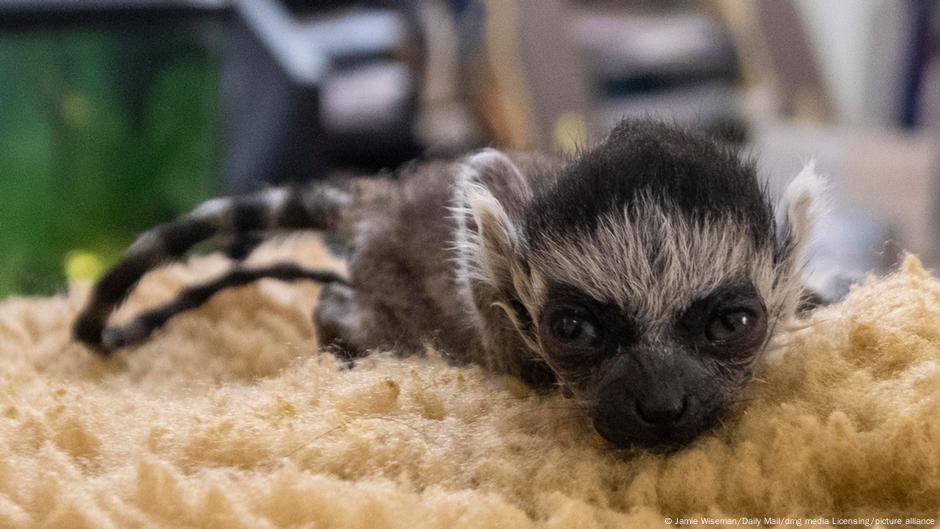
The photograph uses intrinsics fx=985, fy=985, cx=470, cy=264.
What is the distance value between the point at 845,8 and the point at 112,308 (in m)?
4.16

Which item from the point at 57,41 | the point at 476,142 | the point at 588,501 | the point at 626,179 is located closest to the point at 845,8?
the point at 476,142

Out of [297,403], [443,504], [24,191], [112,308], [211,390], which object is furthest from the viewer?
[24,191]

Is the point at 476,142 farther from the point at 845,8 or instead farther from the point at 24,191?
the point at 845,8

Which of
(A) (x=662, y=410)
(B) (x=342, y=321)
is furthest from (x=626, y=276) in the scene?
(B) (x=342, y=321)

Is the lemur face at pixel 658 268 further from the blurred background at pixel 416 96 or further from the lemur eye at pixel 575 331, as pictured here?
the blurred background at pixel 416 96

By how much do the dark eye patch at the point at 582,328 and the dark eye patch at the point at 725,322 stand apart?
0.07m

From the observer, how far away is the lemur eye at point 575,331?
1.04m

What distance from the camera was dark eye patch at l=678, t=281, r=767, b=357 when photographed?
40.3 inches

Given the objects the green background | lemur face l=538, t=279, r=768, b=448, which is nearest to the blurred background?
the green background

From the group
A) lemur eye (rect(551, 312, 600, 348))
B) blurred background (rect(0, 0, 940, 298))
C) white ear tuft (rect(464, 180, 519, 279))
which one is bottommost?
blurred background (rect(0, 0, 940, 298))

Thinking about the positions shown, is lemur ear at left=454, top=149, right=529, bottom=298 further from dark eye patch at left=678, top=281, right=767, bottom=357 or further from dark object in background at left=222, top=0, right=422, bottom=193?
dark object in background at left=222, top=0, right=422, bottom=193

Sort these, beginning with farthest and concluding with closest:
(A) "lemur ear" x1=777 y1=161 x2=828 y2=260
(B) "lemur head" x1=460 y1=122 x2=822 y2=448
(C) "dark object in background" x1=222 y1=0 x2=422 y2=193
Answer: (C) "dark object in background" x1=222 y1=0 x2=422 y2=193 < (A) "lemur ear" x1=777 y1=161 x2=828 y2=260 < (B) "lemur head" x1=460 y1=122 x2=822 y2=448

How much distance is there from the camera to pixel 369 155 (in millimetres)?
3443

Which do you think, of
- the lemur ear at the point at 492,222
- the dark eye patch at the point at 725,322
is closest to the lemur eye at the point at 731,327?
the dark eye patch at the point at 725,322
